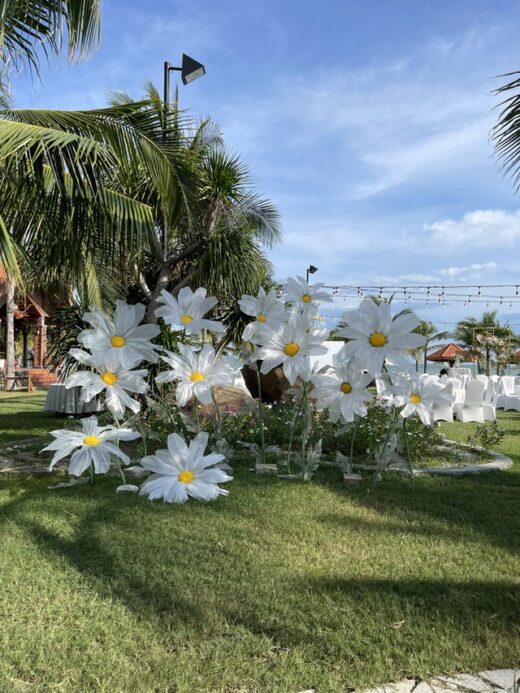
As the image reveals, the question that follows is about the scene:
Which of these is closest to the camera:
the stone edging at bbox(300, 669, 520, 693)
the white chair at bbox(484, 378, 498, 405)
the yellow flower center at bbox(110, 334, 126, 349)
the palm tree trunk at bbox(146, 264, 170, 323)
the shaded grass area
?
the stone edging at bbox(300, 669, 520, 693)

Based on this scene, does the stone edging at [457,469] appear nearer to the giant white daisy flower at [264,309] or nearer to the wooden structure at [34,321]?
the giant white daisy flower at [264,309]

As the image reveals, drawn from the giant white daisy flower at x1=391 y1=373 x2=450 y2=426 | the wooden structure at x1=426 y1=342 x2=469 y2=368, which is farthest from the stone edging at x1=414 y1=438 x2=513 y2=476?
the wooden structure at x1=426 y1=342 x2=469 y2=368

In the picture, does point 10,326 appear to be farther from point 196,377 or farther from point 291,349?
point 291,349

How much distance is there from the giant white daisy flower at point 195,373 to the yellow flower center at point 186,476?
0.39 m

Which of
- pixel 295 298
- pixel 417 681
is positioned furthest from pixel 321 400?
pixel 417 681

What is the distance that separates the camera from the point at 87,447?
10.4 ft

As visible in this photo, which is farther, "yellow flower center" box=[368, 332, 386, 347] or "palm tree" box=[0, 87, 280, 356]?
"palm tree" box=[0, 87, 280, 356]

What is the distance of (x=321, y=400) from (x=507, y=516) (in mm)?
1432

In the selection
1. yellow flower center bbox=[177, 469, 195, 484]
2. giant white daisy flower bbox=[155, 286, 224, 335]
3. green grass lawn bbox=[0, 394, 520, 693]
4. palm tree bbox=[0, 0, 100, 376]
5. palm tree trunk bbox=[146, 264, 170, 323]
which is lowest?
green grass lawn bbox=[0, 394, 520, 693]

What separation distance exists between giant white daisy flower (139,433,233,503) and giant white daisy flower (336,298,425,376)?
0.96 metres

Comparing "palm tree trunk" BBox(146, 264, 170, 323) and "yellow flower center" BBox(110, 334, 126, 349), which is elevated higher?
"palm tree trunk" BBox(146, 264, 170, 323)

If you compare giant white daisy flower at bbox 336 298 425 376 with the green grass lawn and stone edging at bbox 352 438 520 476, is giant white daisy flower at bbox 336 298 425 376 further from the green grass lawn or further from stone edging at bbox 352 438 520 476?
stone edging at bbox 352 438 520 476

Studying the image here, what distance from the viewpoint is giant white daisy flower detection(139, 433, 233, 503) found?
2904mm

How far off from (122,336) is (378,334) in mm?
1441
